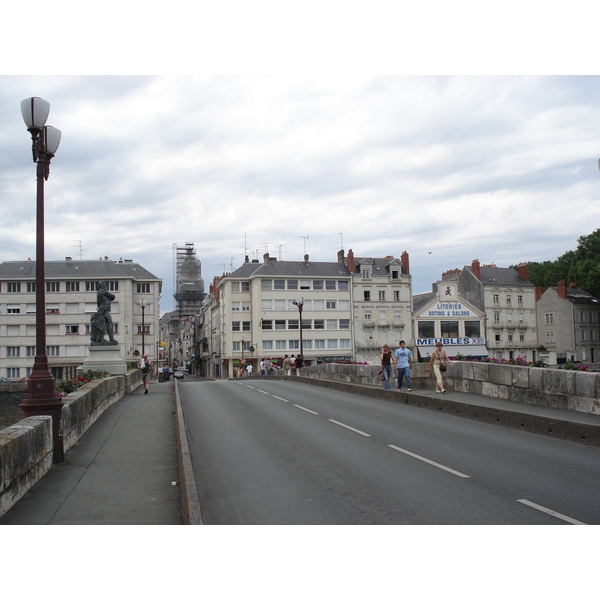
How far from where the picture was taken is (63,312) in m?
73.6

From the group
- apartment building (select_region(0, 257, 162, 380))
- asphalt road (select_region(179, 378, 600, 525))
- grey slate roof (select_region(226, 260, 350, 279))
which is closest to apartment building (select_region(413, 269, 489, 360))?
grey slate roof (select_region(226, 260, 350, 279))

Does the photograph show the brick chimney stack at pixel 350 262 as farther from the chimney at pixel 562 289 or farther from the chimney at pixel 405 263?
the chimney at pixel 562 289

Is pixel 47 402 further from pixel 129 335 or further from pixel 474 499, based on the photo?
pixel 129 335

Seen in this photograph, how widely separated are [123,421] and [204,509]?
9255 millimetres

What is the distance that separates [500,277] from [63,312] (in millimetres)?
54990

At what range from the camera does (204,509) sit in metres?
7.04

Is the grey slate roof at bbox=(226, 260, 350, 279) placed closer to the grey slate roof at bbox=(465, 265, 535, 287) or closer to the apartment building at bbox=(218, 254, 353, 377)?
the apartment building at bbox=(218, 254, 353, 377)

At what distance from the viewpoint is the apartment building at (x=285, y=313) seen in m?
71.9

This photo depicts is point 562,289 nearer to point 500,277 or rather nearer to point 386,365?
point 500,277

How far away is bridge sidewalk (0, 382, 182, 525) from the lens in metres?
6.80

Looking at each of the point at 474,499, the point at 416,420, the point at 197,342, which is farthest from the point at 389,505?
the point at 197,342

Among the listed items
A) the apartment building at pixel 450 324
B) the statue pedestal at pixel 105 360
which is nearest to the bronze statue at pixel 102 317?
the statue pedestal at pixel 105 360

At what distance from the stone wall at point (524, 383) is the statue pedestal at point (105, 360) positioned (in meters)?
11.1

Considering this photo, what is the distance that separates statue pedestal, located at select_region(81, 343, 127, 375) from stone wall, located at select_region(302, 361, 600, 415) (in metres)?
11.1
